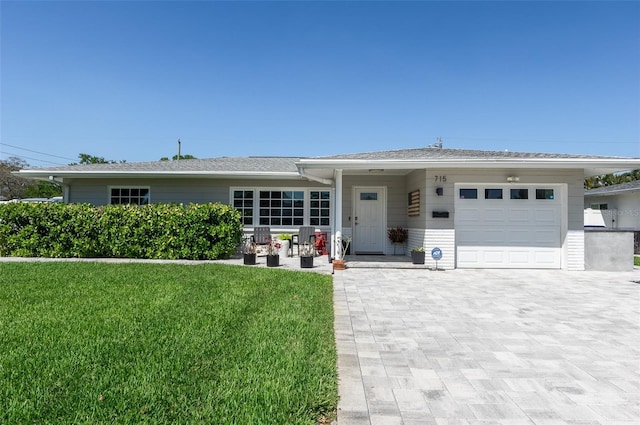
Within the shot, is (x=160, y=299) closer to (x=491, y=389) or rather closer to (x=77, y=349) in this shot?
(x=77, y=349)

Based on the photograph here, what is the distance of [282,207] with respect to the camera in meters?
11.9

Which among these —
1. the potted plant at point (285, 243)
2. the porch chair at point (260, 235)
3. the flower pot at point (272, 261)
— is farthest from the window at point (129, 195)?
the flower pot at point (272, 261)

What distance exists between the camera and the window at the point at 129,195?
11.9 meters

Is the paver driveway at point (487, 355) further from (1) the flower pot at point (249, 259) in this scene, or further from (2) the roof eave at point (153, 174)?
(2) the roof eave at point (153, 174)

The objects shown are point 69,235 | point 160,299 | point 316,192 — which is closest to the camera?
point 160,299

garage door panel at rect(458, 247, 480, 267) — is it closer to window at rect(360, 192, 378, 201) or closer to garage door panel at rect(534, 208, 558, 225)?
garage door panel at rect(534, 208, 558, 225)

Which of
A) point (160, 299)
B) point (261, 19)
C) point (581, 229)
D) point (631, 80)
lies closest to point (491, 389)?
point (160, 299)

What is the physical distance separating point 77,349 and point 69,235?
8106 millimetres

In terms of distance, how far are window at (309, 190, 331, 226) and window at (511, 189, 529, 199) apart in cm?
563

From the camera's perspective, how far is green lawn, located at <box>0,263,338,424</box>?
221 centimetres

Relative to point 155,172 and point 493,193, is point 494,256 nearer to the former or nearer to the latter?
point 493,193

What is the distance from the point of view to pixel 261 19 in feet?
36.6

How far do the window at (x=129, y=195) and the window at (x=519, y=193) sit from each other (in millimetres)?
11436

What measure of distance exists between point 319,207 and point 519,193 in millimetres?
6068
